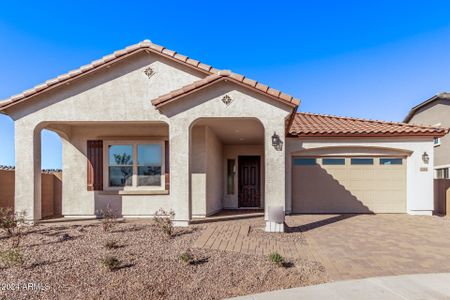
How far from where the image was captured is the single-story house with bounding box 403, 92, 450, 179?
18609 mm

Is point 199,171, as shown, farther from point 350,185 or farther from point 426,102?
point 426,102

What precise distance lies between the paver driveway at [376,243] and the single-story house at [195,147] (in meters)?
1.41

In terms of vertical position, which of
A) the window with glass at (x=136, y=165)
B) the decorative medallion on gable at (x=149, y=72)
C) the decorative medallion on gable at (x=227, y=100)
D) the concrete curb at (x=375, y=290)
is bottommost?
the concrete curb at (x=375, y=290)

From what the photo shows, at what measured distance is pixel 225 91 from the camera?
30.5ft

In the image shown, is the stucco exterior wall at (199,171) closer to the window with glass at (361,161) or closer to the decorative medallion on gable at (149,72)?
the decorative medallion on gable at (149,72)

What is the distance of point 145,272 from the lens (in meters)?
5.57

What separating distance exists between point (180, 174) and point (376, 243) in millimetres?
5450

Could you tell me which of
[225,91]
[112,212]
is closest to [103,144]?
[112,212]

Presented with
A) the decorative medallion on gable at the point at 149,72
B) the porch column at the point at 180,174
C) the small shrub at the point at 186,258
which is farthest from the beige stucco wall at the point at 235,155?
the small shrub at the point at 186,258

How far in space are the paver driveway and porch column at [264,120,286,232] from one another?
110 centimetres

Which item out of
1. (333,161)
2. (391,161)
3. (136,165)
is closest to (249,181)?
(333,161)

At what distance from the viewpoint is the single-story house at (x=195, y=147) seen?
30.4 feet

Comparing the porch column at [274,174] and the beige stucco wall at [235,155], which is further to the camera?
the beige stucco wall at [235,155]

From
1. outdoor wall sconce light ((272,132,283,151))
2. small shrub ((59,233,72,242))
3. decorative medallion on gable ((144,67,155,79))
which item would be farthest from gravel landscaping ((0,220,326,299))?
decorative medallion on gable ((144,67,155,79))
